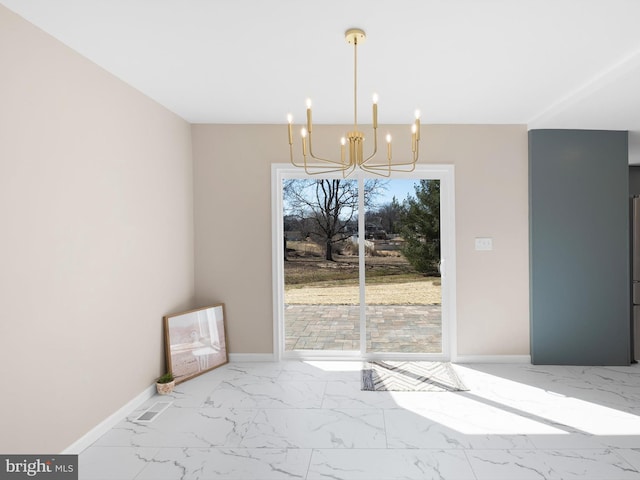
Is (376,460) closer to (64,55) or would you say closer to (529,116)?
(64,55)

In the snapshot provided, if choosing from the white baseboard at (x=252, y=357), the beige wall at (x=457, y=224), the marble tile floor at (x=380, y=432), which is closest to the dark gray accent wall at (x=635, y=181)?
the beige wall at (x=457, y=224)

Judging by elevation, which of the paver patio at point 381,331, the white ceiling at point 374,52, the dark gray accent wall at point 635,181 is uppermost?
the white ceiling at point 374,52

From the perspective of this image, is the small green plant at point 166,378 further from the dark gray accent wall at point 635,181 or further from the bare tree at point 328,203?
the dark gray accent wall at point 635,181

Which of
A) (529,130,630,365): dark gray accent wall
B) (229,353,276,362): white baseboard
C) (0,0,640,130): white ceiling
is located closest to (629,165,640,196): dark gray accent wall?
(529,130,630,365): dark gray accent wall

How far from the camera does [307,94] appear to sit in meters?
2.96

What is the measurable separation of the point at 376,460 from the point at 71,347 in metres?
1.90

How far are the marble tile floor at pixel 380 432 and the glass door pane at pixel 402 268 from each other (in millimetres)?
654

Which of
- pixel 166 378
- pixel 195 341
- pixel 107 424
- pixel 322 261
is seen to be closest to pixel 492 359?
pixel 322 261

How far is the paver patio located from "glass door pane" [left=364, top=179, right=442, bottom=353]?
1cm

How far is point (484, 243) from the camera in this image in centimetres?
376

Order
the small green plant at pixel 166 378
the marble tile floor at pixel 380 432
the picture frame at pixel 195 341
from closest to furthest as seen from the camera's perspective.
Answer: the marble tile floor at pixel 380 432
the small green plant at pixel 166 378
the picture frame at pixel 195 341

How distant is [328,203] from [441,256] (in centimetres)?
130

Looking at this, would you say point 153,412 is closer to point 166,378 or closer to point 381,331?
point 166,378

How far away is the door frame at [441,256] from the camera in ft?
12.5
